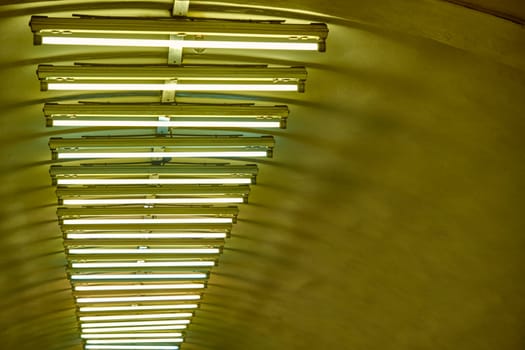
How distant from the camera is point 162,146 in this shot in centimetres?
975

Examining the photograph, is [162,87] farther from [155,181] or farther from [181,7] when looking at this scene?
[155,181]

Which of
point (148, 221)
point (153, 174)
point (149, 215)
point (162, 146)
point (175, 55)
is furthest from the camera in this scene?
point (149, 215)

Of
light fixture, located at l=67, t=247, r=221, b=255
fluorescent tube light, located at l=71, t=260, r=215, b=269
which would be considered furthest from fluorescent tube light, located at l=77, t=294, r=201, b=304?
light fixture, located at l=67, t=247, r=221, b=255

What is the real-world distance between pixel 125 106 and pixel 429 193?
11.7ft

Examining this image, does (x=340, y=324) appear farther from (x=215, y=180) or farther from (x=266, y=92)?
(x=266, y=92)

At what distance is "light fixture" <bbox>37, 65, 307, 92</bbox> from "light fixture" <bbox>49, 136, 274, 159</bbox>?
1.22 meters

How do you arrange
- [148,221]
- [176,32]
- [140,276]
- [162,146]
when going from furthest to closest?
[140,276]
[148,221]
[162,146]
[176,32]

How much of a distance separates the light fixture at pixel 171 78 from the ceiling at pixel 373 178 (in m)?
0.29

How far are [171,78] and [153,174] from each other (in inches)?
113

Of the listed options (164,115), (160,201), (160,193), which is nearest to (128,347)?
(160,201)

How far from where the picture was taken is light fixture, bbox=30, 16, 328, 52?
7.24m

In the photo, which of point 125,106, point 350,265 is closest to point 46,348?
point 350,265

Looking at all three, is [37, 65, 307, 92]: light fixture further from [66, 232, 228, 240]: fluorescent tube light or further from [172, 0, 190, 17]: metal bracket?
[66, 232, 228, 240]: fluorescent tube light

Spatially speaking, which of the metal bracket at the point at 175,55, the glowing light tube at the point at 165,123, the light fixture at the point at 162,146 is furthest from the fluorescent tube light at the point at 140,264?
the metal bracket at the point at 175,55
